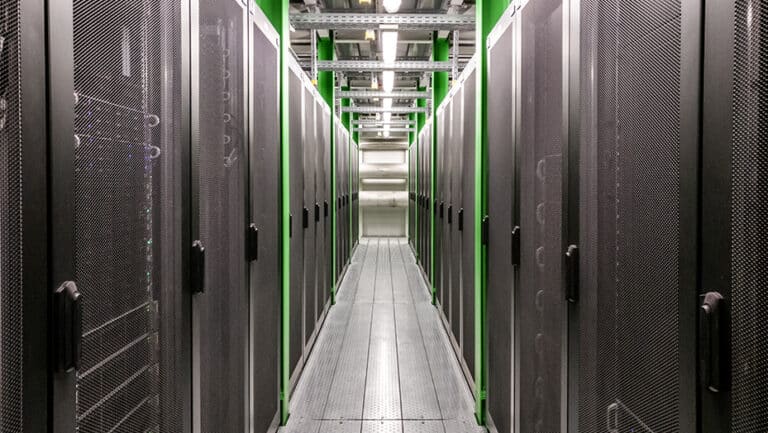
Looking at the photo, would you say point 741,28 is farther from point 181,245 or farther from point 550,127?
point 181,245

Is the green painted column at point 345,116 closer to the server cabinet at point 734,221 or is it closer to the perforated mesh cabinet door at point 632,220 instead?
the perforated mesh cabinet door at point 632,220

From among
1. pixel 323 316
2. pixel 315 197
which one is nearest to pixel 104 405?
pixel 315 197

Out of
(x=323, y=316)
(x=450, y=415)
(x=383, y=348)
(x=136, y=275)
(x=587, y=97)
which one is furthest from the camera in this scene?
(x=323, y=316)

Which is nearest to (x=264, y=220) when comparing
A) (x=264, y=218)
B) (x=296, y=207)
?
(x=264, y=218)

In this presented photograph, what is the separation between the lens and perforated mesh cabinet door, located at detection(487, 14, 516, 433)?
2105 mm

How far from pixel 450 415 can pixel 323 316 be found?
2.17 metres

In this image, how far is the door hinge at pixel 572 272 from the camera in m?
1.36

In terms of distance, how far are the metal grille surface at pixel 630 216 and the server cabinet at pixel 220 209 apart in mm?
1102

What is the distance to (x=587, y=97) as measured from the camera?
4.20 feet

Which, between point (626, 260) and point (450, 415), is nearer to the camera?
point (626, 260)

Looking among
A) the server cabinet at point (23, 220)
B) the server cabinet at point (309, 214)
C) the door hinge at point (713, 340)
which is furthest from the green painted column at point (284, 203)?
the door hinge at point (713, 340)

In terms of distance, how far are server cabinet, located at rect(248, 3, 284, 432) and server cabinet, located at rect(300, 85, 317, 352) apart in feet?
2.81

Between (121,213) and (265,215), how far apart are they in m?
1.33

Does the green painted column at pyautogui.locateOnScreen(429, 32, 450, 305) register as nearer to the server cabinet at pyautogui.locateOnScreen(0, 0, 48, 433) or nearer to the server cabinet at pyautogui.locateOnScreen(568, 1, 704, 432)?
the server cabinet at pyautogui.locateOnScreen(568, 1, 704, 432)
